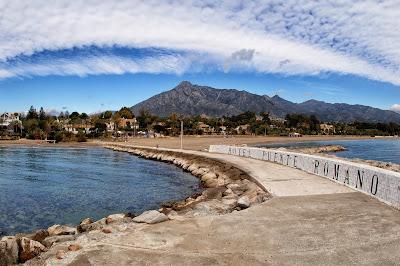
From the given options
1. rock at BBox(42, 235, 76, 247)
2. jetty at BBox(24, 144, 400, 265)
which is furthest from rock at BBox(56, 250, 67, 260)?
rock at BBox(42, 235, 76, 247)

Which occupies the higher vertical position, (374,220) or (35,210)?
(374,220)

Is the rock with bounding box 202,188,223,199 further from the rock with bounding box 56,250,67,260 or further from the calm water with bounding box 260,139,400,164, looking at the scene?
the calm water with bounding box 260,139,400,164

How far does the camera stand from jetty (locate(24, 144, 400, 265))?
29.5 feet

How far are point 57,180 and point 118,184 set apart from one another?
252 inches

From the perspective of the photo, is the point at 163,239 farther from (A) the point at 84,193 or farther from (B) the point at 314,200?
(A) the point at 84,193

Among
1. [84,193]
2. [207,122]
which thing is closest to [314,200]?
[84,193]

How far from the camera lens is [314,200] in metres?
15.6

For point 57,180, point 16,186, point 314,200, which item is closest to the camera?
point 314,200

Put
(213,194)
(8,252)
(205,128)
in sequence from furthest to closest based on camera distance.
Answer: (205,128) < (213,194) < (8,252)

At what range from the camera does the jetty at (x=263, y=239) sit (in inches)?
354

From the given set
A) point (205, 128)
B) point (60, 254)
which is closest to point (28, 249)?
point (60, 254)

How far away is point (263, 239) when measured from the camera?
1041cm

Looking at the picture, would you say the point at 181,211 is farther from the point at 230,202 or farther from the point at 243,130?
the point at 243,130

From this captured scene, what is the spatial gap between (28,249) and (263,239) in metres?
5.94
